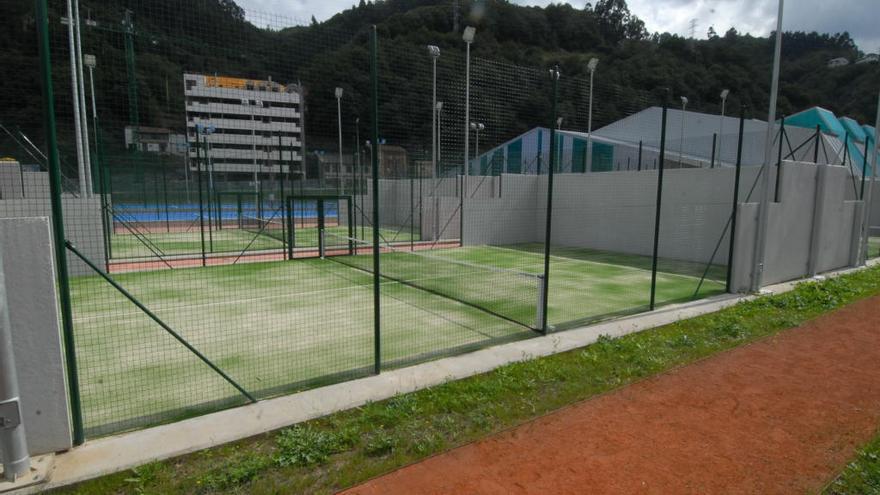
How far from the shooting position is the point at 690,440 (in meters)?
3.39

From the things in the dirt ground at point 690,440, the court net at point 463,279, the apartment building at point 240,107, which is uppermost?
the apartment building at point 240,107

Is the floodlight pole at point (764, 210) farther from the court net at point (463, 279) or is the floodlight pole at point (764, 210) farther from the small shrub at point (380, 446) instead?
the small shrub at point (380, 446)

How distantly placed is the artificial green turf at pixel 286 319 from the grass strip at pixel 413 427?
815 millimetres

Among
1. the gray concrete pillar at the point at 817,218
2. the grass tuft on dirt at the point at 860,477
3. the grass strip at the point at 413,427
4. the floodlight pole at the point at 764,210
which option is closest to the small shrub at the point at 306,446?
the grass strip at the point at 413,427

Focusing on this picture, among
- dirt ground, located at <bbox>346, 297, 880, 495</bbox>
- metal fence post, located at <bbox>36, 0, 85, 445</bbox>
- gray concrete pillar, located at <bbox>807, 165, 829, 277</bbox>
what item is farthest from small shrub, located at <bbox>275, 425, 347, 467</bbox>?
gray concrete pillar, located at <bbox>807, 165, 829, 277</bbox>

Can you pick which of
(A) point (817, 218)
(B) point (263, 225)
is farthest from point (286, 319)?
(B) point (263, 225)

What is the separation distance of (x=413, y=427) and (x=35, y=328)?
2.45m

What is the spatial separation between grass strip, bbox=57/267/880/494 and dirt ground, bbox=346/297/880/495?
15 centimetres

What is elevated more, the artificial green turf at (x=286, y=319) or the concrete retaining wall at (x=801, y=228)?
the concrete retaining wall at (x=801, y=228)

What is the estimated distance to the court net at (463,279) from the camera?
22.2 ft

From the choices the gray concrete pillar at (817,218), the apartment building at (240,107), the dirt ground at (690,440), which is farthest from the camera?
the gray concrete pillar at (817,218)

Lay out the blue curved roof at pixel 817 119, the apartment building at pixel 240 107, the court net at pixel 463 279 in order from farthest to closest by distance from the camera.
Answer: the blue curved roof at pixel 817 119 → the court net at pixel 463 279 → the apartment building at pixel 240 107

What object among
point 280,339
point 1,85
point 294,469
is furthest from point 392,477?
point 1,85

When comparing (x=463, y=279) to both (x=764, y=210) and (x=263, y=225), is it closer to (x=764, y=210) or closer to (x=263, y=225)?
(x=764, y=210)
